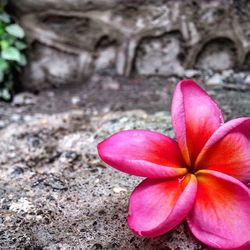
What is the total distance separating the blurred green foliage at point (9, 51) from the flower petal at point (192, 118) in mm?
828

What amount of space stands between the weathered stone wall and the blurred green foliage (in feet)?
0.12

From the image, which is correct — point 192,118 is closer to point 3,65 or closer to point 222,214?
point 222,214

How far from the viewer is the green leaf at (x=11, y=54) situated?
158 cm

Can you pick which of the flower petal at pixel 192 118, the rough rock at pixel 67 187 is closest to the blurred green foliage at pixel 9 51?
the rough rock at pixel 67 187

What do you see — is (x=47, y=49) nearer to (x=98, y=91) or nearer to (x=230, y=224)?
(x=98, y=91)

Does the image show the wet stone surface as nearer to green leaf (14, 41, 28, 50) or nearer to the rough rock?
the rough rock

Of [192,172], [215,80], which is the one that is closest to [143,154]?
[192,172]

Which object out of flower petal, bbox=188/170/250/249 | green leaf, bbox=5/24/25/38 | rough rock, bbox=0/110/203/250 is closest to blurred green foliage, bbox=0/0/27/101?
green leaf, bbox=5/24/25/38

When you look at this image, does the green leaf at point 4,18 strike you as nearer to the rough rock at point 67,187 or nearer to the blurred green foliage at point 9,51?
the blurred green foliage at point 9,51

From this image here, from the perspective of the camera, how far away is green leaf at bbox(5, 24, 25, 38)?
159 centimetres

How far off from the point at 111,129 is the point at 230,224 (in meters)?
0.61

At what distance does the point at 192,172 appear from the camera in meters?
0.85

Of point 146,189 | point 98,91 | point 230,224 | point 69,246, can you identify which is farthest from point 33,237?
point 98,91

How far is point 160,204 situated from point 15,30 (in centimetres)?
99
